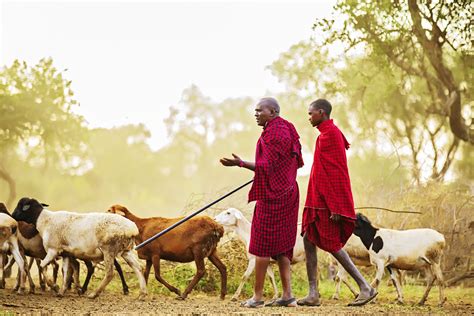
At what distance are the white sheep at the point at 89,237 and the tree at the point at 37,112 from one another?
10024mm

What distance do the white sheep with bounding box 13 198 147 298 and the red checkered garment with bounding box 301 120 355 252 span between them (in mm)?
2791

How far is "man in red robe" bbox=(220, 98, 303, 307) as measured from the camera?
9.18 meters

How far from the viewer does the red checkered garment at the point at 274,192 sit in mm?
9172

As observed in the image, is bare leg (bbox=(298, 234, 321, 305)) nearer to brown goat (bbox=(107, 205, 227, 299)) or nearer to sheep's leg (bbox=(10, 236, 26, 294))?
brown goat (bbox=(107, 205, 227, 299))

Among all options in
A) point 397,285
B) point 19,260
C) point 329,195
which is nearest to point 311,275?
point 329,195

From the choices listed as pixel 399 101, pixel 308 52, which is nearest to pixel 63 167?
pixel 308 52

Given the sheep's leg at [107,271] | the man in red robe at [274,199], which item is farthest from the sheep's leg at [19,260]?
the man in red robe at [274,199]

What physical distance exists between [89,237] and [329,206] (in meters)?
3.70

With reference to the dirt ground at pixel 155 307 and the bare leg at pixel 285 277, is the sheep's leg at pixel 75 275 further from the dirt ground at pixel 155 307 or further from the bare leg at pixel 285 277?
the bare leg at pixel 285 277

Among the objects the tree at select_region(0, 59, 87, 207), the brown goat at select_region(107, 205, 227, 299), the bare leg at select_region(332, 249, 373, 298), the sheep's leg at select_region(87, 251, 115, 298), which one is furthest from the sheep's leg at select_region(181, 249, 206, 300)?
the tree at select_region(0, 59, 87, 207)

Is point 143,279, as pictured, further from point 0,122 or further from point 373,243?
point 0,122

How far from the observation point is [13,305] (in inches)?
376

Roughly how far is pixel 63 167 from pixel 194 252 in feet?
63.2

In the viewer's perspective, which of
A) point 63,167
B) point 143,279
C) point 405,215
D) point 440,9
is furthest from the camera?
point 63,167
